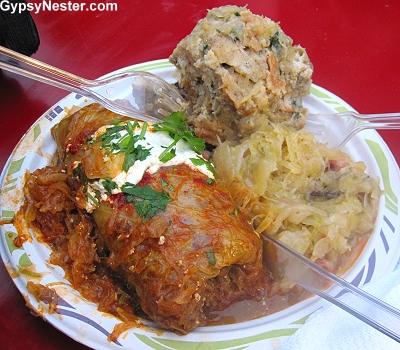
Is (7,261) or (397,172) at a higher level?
(397,172)

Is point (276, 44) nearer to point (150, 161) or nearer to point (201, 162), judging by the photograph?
point (201, 162)

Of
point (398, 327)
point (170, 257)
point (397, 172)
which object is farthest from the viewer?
Result: point (397, 172)

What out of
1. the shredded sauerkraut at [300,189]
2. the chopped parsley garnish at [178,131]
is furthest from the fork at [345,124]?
the chopped parsley garnish at [178,131]

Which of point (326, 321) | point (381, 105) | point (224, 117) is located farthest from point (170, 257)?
point (381, 105)

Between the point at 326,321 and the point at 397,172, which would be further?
the point at 397,172

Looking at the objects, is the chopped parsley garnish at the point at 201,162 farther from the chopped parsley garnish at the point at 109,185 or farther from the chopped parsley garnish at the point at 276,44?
the chopped parsley garnish at the point at 276,44

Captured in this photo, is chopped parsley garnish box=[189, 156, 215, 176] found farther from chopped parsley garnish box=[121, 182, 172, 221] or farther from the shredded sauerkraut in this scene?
chopped parsley garnish box=[121, 182, 172, 221]

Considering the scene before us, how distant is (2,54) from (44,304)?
3.69 ft

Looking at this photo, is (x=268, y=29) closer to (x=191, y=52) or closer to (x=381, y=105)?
(x=191, y=52)

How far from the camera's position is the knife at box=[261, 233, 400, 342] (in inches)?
58.9

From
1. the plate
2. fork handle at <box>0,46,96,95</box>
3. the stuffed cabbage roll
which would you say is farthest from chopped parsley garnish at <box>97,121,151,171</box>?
the plate

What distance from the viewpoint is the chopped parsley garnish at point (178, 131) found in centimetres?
194

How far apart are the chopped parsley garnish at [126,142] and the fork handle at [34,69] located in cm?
36

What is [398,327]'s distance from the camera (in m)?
1.48
